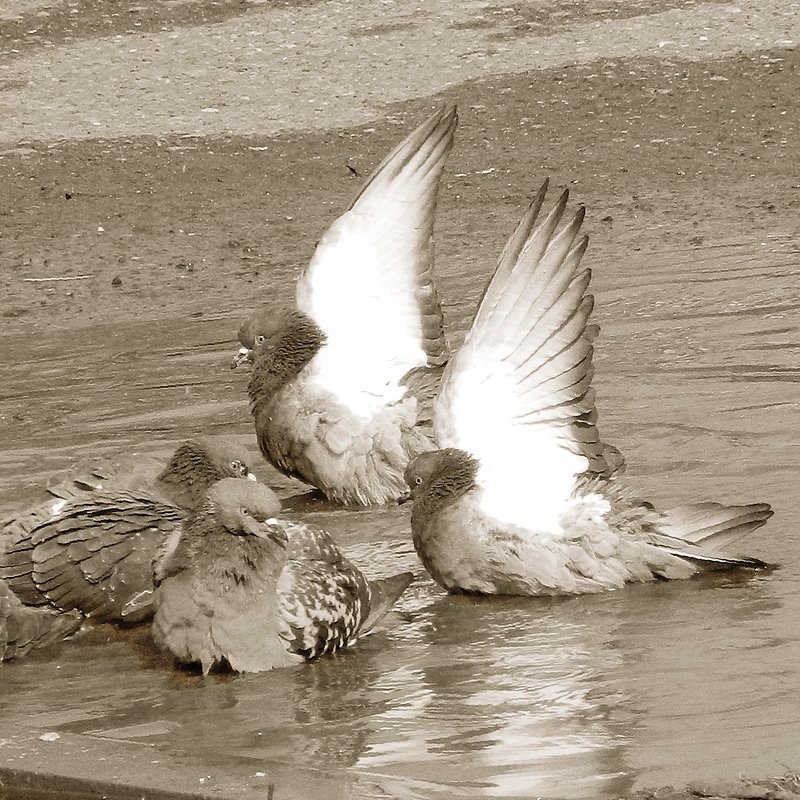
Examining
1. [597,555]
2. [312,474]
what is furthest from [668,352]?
[597,555]

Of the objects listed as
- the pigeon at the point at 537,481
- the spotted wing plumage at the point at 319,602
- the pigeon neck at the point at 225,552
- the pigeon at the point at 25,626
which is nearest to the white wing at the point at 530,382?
the pigeon at the point at 537,481

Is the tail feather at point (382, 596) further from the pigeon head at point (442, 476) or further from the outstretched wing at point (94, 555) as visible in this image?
the outstretched wing at point (94, 555)

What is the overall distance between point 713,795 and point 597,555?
1.83 metres

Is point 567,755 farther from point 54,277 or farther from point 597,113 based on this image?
point 597,113

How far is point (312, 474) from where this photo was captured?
748 centimetres

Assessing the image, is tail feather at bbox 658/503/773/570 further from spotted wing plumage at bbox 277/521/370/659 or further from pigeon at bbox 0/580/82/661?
pigeon at bbox 0/580/82/661

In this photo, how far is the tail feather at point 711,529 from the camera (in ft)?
20.2

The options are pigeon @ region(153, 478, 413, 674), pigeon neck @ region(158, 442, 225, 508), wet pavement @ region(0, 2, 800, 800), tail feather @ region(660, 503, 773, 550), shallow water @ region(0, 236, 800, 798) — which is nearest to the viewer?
shallow water @ region(0, 236, 800, 798)

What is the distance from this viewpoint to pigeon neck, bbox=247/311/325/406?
24.9 ft

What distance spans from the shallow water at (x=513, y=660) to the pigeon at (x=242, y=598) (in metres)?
0.09

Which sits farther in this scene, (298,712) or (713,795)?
(298,712)

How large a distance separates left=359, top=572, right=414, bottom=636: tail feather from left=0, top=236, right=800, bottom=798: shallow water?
0.26 feet

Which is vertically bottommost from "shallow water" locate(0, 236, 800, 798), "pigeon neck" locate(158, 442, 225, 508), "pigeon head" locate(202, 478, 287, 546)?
"shallow water" locate(0, 236, 800, 798)

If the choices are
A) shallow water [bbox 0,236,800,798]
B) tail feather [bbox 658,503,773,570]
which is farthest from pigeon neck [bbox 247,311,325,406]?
tail feather [bbox 658,503,773,570]
